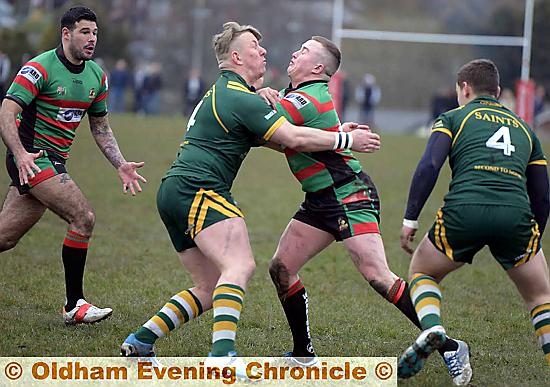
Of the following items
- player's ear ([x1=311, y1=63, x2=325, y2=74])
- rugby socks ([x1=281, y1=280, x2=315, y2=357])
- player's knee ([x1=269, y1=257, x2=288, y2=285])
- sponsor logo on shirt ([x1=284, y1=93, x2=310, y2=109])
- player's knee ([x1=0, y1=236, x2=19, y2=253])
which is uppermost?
player's ear ([x1=311, y1=63, x2=325, y2=74])

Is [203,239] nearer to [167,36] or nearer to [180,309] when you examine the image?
[180,309]

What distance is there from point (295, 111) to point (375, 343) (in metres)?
2.05

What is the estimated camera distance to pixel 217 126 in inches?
222

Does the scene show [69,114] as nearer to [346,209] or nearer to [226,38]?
[226,38]

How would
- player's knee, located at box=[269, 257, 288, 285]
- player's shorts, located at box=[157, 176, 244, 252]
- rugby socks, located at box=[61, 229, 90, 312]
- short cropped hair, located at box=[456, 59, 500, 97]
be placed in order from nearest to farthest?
player's shorts, located at box=[157, 176, 244, 252] → short cropped hair, located at box=[456, 59, 500, 97] → player's knee, located at box=[269, 257, 288, 285] → rugby socks, located at box=[61, 229, 90, 312]

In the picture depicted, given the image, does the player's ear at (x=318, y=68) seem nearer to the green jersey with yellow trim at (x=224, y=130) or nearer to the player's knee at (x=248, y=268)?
the green jersey with yellow trim at (x=224, y=130)

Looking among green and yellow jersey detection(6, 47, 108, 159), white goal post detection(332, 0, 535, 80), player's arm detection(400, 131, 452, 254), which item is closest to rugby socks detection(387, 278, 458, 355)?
player's arm detection(400, 131, 452, 254)

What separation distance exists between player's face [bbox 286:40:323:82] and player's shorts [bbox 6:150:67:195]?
1.99m

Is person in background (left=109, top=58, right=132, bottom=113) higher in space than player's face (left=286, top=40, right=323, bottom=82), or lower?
lower

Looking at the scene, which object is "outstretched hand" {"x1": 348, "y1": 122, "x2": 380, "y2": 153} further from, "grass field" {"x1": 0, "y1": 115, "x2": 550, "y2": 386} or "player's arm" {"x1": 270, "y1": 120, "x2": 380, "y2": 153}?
"grass field" {"x1": 0, "y1": 115, "x2": 550, "y2": 386}

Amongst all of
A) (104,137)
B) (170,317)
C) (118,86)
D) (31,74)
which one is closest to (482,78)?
(170,317)

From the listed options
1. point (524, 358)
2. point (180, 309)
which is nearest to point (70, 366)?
point (180, 309)

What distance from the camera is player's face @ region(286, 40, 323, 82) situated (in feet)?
20.1

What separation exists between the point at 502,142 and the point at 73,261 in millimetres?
3475
